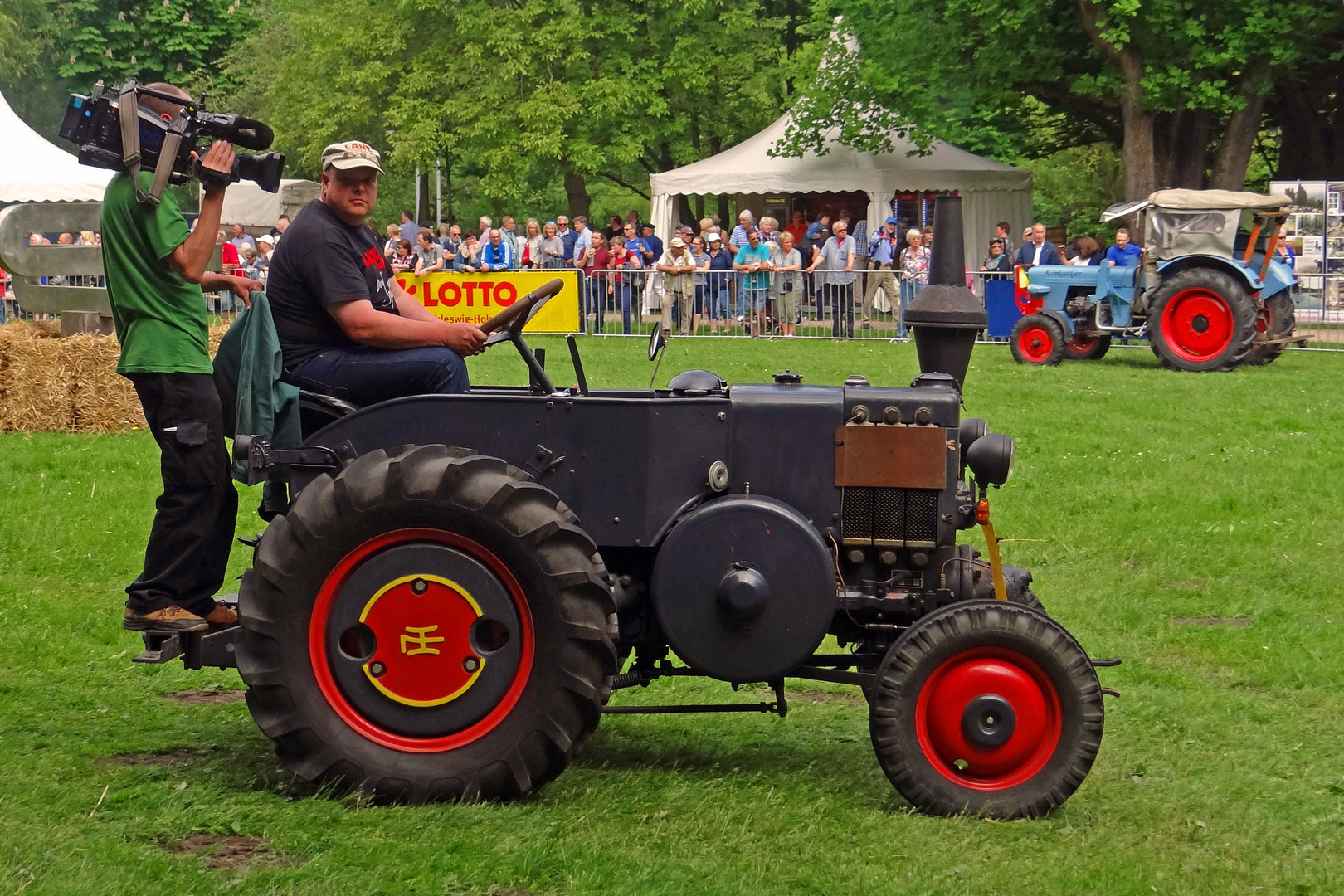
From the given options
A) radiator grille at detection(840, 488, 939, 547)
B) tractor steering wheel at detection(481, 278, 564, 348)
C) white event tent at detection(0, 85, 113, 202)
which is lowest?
radiator grille at detection(840, 488, 939, 547)

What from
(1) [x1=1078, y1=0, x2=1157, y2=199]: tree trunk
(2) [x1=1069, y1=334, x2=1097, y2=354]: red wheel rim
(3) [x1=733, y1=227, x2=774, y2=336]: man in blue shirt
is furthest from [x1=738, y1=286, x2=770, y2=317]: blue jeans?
(1) [x1=1078, y1=0, x2=1157, y2=199]: tree trunk

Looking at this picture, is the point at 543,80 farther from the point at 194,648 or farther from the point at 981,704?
the point at 981,704

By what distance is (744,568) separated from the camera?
16.1 ft

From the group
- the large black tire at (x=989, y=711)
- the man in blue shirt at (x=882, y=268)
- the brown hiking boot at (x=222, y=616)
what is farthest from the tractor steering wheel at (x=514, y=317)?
the man in blue shirt at (x=882, y=268)

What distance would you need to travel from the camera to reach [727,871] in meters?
4.28

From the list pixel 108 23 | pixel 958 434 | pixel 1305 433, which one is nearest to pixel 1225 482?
pixel 1305 433

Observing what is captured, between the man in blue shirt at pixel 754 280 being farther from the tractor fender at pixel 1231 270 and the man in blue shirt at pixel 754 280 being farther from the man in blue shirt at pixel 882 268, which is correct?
the tractor fender at pixel 1231 270

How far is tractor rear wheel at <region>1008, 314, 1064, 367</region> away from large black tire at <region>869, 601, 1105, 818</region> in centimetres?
1513

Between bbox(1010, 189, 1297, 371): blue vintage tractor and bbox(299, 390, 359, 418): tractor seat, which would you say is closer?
bbox(299, 390, 359, 418): tractor seat

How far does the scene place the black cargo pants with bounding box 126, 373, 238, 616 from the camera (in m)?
5.43

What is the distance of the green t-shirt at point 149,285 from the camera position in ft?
17.7

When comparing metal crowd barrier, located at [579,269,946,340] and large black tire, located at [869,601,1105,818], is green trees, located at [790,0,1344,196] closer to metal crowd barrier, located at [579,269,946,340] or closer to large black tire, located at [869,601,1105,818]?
metal crowd barrier, located at [579,269,946,340]

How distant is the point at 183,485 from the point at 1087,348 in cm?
1638

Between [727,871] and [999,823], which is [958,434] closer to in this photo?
[999,823]
